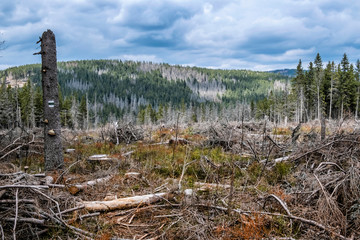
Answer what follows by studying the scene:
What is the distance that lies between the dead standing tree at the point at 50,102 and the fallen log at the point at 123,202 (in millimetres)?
3026

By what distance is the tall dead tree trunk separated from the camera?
20.7ft

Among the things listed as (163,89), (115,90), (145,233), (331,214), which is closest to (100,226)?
(145,233)

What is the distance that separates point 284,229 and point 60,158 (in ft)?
19.0

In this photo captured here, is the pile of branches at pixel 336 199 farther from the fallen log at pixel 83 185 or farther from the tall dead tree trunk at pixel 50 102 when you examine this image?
the tall dead tree trunk at pixel 50 102

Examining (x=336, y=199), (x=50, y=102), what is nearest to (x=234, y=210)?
(x=336, y=199)

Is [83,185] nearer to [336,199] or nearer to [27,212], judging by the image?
[27,212]

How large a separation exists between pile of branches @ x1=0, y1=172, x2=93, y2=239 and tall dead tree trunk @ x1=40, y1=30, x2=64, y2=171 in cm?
282

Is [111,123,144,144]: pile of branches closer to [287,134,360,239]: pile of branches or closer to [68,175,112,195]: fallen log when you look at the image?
[68,175,112,195]: fallen log

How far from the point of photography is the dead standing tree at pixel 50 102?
630 cm

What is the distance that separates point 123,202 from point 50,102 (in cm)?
386

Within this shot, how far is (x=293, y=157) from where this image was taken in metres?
6.25

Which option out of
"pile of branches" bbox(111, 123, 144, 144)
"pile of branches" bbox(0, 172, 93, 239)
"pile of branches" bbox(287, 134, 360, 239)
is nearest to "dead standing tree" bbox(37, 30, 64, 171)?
"pile of branches" bbox(0, 172, 93, 239)

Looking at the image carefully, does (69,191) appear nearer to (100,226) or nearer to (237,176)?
(100,226)

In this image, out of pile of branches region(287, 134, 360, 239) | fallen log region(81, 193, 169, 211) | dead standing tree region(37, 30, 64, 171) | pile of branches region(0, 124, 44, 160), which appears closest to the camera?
pile of branches region(287, 134, 360, 239)
